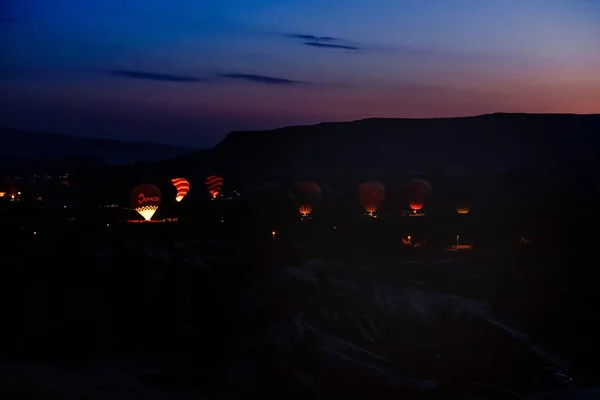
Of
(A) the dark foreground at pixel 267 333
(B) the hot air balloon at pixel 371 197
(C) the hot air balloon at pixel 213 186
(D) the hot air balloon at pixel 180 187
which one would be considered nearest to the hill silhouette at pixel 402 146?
(C) the hot air balloon at pixel 213 186

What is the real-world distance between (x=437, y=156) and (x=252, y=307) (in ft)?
289

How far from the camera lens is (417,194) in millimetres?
41000

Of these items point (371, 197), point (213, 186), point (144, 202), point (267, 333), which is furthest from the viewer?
point (213, 186)

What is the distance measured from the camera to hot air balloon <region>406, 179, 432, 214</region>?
40812mm

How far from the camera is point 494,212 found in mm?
30156

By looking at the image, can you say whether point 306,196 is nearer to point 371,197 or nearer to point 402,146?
point 371,197

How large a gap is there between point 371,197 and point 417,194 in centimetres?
250

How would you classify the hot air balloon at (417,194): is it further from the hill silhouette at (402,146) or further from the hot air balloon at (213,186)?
the hill silhouette at (402,146)

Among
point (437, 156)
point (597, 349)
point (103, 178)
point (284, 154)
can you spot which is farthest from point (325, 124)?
point (597, 349)

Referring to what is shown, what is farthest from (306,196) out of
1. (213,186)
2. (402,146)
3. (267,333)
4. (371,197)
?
(402,146)

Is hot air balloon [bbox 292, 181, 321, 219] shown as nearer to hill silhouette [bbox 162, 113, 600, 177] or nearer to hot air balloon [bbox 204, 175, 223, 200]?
hot air balloon [bbox 204, 175, 223, 200]

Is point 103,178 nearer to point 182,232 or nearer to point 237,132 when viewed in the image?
point 237,132

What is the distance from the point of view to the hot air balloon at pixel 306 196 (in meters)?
38.7

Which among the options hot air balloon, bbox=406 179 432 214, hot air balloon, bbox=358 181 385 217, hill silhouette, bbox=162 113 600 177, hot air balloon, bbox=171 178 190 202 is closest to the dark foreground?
hot air balloon, bbox=406 179 432 214
